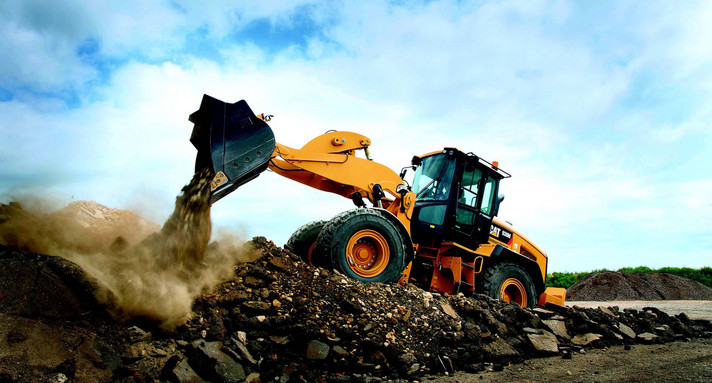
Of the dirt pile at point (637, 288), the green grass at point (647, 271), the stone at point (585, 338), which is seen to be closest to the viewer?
the stone at point (585, 338)

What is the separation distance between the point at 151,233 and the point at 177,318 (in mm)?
1352

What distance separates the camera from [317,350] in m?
5.08

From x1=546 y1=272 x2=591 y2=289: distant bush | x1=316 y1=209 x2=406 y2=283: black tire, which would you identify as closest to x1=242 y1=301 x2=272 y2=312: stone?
x1=316 y1=209 x2=406 y2=283: black tire

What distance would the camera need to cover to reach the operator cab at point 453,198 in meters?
8.46

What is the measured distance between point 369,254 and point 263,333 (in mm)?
2374

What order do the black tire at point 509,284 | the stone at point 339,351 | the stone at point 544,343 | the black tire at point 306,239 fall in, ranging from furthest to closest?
the black tire at point 509,284, the black tire at point 306,239, the stone at point 544,343, the stone at point 339,351

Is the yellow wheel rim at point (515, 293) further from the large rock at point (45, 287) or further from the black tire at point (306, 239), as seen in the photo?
the large rock at point (45, 287)

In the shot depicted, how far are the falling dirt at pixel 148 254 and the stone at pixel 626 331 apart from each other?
6.44m

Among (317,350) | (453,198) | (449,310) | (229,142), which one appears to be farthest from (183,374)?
(453,198)

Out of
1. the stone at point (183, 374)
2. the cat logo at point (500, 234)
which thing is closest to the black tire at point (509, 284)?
the cat logo at point (500, 234)

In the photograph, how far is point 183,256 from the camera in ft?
18.8

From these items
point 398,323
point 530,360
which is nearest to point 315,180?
point 398,323

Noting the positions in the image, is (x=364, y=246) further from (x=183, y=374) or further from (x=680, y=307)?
(x=680, y=307)

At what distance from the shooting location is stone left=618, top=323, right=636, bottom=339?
8.02 meters
